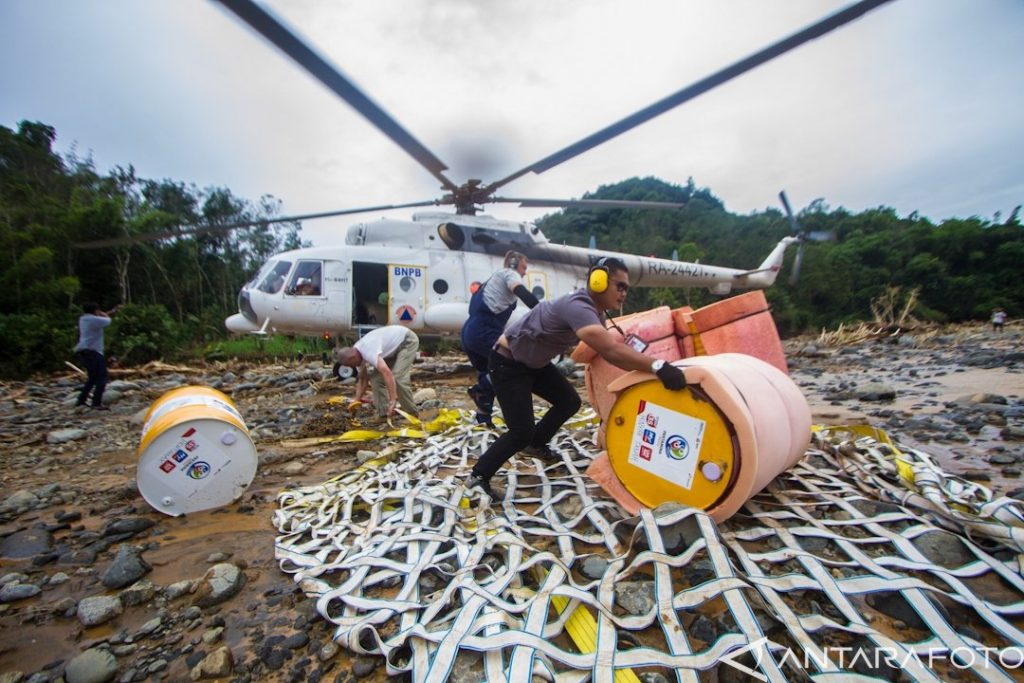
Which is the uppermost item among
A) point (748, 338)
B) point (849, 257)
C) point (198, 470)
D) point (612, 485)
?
point (849, 257)

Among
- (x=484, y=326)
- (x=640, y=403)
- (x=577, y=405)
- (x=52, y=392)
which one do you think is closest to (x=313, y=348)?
(x=52, y=392)

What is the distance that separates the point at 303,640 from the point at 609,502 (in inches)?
65.2

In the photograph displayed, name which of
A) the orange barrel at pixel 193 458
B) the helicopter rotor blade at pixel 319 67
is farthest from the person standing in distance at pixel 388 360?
the helicopter rotor blade at pixel 319 67

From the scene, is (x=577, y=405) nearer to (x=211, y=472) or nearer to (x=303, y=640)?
(x=303, y=640)

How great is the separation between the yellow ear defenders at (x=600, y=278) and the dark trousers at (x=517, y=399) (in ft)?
2.44

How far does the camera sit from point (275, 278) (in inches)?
333

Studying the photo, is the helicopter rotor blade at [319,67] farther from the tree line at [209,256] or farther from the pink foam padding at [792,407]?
the tree line at [209,256]

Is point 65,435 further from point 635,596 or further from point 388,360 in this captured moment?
point 635,596

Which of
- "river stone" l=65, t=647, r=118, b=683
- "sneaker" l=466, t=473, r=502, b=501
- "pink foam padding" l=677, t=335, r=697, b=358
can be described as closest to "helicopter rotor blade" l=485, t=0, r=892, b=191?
"pink foam padding" l=677, t=335, r=697, b=358

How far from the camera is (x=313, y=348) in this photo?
46.2 ft

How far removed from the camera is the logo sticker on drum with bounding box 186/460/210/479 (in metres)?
2.84

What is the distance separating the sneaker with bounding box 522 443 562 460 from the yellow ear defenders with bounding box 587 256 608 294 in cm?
145

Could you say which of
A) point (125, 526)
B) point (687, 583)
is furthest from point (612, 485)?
point (125, 526)

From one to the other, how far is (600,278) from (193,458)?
2.95 m
